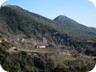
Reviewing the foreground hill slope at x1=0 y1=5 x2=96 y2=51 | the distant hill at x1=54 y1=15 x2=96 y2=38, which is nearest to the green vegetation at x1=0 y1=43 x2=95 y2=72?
the foreground hill slope at x1=0 y1=5 x2=96 y2=51

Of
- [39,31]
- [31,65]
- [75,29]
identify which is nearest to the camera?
[31,65]

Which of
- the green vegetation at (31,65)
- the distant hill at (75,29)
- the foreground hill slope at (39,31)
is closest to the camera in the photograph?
the green vegetation at (31,65)

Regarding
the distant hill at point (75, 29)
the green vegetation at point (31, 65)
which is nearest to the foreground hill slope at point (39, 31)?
the distant hill at point (75, 29)

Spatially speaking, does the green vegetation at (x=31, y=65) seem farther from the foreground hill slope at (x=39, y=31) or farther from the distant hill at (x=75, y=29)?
the distant hill at (x=75, y=29)

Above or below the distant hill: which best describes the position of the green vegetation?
below

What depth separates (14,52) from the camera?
311 centimetres

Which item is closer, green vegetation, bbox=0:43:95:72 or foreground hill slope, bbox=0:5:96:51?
green vegetation, bbox=0:43:95:72

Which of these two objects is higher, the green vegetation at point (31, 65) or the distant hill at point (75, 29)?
the distant hill at point (75, 29)

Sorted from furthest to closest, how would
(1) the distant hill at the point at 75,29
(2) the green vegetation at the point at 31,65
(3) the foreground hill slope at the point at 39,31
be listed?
(1) the distant hill at the point at 75,29, (3) the foreground hill slope at the point at 39,31, (2) the green vegetation at the point at 31,65

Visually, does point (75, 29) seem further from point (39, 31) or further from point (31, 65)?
point (31, 65)

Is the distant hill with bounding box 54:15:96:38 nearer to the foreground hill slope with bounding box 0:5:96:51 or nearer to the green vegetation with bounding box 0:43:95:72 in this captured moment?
the foreground hill slope with bounding box 0:5:96:51

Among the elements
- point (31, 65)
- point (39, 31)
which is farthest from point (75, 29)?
point (31, 65)

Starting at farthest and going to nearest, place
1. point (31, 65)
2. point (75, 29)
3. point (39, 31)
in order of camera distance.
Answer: point (75, 29) < point (39, 31) < point (31, 65)

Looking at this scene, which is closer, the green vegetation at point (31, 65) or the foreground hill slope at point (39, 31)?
the green vegetation at point (31, 65)
